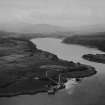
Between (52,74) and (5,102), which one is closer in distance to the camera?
(5,102)

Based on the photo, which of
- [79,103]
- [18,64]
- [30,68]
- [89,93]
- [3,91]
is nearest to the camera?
[79,103]

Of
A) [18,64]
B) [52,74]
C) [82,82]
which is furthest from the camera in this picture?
[18,64]

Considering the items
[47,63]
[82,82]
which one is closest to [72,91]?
[82,82]

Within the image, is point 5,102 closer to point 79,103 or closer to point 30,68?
point 79,103

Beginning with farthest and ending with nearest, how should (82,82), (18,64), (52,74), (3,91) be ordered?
(18,64) < (52,74) < (82,82) < (3,91)

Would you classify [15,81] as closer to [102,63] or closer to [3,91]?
[3,91]

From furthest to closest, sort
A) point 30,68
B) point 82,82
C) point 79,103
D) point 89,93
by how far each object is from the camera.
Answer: point 30,68
point 82,82
point 89,93
point 79,103

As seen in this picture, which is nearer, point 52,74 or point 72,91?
point 72,91

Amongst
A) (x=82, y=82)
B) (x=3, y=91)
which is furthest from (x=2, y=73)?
(x=82, y=82)
